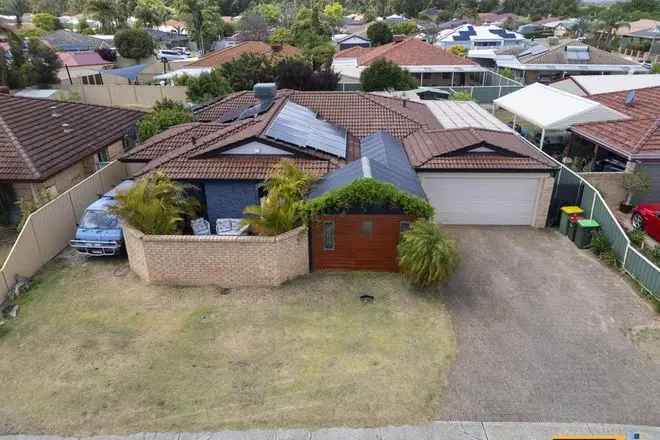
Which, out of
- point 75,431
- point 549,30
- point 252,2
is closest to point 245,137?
point 75,431

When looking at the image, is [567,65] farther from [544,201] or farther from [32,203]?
[32,203]

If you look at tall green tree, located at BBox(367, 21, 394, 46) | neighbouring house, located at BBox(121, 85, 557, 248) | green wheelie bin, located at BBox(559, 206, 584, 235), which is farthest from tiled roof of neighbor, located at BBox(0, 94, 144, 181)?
tall green tree, located at BBox(367, 21, 394, 46)

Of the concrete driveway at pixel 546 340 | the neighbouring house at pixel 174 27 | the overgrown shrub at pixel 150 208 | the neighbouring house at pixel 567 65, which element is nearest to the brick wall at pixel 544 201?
the concrete driveway at pixel 546 340

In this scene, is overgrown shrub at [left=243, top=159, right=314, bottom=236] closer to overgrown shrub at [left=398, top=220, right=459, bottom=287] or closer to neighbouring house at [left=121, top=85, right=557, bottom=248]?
A: neighbouring house at [left=121, top=85, right=557, bottom=248]

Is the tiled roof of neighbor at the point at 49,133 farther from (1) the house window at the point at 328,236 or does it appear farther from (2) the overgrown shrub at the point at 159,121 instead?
(1) the house window at the point at 328,236

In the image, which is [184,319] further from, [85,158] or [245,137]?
[85,158]

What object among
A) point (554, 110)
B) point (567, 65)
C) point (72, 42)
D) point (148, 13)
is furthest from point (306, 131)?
point (148, 13)
